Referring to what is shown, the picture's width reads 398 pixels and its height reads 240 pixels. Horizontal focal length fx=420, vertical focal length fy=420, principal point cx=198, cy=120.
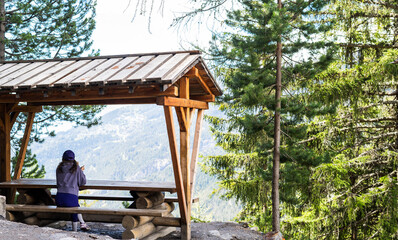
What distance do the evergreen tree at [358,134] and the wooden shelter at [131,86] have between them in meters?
4.37

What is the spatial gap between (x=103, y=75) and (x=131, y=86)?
0.73 metres

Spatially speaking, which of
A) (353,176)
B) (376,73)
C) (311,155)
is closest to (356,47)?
(376,73)

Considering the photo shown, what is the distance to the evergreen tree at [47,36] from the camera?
13875 mm

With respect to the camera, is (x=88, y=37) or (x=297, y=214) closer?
(x=297, y=214)

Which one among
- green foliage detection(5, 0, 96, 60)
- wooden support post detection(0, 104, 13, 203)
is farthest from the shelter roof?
green foliage detection(5, 0, 96, 60)

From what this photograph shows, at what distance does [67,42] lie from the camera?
586 inches

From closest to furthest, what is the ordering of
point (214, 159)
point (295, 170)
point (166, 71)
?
point (166, 71) → point (295, 170) → point (214, 159)

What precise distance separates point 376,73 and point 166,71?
7068 mm

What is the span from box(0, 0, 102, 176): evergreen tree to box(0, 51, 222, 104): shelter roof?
5.85 meters

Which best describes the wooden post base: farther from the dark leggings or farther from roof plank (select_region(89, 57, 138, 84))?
roof plank (select_region(89, 57, 138, 84))

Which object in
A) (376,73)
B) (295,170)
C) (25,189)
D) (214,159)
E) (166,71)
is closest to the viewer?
(166,71)

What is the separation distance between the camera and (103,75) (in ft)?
22.6

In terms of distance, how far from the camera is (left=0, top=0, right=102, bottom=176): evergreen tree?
1388 cm

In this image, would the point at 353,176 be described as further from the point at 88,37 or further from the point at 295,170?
the point at 88,37
